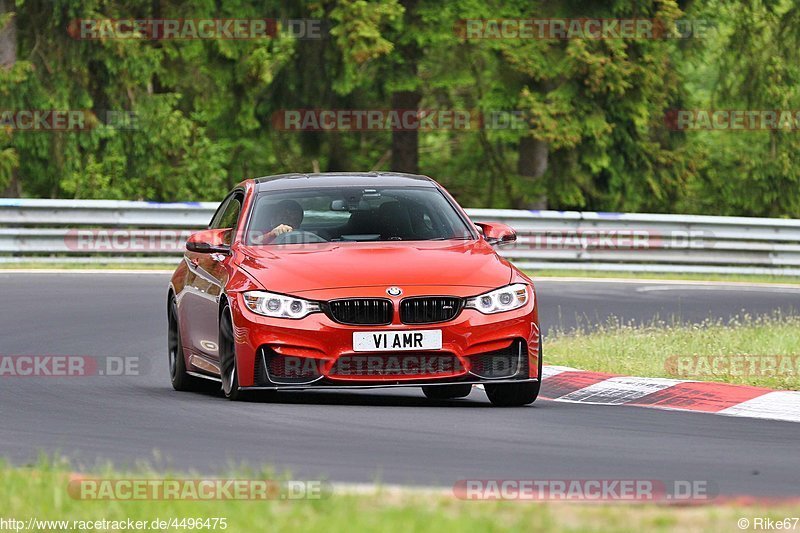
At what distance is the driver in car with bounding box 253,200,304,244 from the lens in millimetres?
11930

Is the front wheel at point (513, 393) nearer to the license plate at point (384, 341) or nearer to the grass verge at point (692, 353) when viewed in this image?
the license plate at point (384, 341)

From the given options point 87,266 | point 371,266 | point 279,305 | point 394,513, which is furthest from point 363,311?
point 87,266

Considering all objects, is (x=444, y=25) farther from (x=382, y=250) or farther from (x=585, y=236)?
(x=382, y=250)

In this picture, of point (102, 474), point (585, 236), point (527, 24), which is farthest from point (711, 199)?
point (102, 474)

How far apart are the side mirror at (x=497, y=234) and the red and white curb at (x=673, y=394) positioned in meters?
1.20

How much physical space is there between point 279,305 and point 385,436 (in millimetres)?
1860

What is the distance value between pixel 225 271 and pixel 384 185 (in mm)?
1531

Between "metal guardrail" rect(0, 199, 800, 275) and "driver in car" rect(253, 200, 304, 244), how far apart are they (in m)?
13.8

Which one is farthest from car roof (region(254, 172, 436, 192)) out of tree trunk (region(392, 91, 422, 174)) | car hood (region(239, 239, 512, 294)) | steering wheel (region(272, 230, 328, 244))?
tree trunk (region(392, 91, 422, 174))

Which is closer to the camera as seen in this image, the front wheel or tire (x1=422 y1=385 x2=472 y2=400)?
the front wheel

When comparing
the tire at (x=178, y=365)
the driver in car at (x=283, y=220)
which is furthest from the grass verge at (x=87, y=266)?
the driver in car at (x=283, y=220)

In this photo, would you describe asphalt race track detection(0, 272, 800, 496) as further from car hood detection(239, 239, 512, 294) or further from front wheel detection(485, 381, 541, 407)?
car hood detection(239, 239, 512, 294)

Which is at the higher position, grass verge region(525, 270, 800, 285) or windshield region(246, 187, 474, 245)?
windshield region(246, 187, 474, 245)

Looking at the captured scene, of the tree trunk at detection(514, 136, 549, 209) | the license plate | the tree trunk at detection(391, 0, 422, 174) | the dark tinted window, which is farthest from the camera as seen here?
the tree trunk at detection(514, 136, 549, 209)
